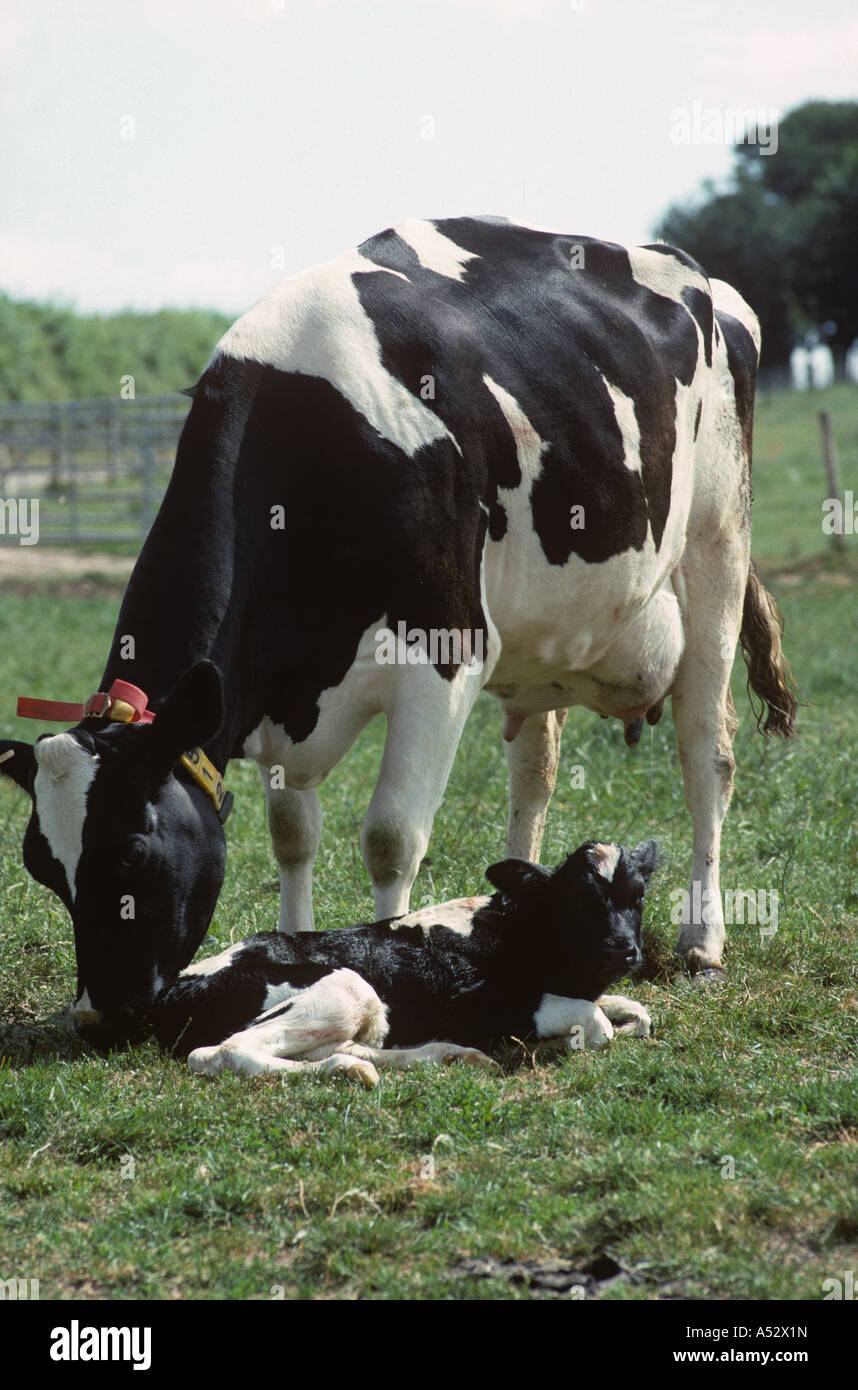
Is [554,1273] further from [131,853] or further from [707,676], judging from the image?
[707,676]

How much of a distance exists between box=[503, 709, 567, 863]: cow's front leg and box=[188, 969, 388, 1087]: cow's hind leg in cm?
201

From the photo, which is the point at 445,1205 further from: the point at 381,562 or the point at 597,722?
the point at 597,722

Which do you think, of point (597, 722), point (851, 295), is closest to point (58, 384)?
point (851, 295)

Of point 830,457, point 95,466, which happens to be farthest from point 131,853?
point 95,466

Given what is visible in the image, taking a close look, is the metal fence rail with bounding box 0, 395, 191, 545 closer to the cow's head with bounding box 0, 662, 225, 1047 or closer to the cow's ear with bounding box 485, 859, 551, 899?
the cow's ear with bounding box 485, 859, 551, 899

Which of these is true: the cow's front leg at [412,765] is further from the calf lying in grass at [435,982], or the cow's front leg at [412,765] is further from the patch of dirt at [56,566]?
the patch of dirt at [56,566]

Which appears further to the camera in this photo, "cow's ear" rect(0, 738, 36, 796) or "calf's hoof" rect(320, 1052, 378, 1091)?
"cow's ear" rect(0, 738, 36, 796)

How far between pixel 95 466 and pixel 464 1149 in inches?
943

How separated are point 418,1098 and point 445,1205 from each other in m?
0.65

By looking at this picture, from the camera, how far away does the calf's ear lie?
15.3 ft

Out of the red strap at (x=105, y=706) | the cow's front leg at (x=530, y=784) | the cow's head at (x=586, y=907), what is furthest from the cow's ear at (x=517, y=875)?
the cow's front leg at (x=530, y=784)

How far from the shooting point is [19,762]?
163 inches

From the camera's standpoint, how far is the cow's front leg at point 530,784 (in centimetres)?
626

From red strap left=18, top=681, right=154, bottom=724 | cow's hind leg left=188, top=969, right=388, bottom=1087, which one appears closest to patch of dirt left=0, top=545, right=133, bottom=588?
red strap left=18, top=681, right=154, bottom=724
